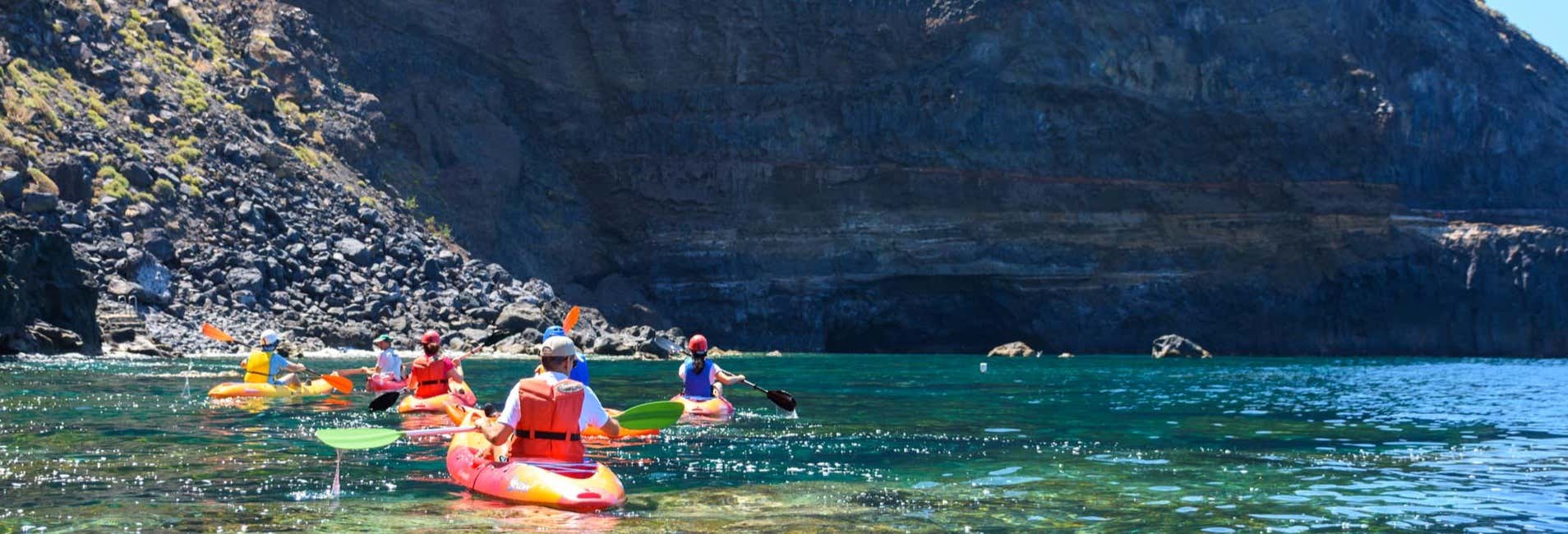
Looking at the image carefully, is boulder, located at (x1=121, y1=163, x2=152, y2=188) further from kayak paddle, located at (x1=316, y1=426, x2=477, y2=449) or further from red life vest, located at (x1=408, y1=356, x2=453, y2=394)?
kayak paddle, located at (x1=316, y1=426, x2=477, y2=449)

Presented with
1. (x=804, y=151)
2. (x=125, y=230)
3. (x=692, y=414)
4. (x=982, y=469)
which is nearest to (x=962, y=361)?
(x=804, y=151)

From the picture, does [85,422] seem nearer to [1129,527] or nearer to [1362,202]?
[1129,527]

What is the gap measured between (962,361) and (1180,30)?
26530 millimetres

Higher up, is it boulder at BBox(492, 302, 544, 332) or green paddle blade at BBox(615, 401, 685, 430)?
boulder at BBox(492, 302, 544, 332)

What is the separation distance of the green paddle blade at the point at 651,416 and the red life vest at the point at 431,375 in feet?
31.5

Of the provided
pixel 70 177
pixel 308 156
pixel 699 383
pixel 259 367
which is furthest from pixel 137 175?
pixel 699 383

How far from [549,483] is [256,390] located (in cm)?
1541

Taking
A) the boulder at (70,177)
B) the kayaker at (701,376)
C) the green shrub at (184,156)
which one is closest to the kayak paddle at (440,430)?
the kayaker at (701,376)

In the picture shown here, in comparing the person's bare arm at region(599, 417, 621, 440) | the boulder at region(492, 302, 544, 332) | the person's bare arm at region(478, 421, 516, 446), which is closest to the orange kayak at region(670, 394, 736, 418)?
the person's bare arm at region(599, 417, 621, 440)

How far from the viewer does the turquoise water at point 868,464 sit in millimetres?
12578

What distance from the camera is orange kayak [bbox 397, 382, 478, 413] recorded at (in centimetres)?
2272

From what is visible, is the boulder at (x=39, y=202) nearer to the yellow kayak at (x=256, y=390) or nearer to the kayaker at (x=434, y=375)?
the yellow kayak at (x=256, y=390)

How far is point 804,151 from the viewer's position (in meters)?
72.6

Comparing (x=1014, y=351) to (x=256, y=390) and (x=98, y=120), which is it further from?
(x=256, y=390)
